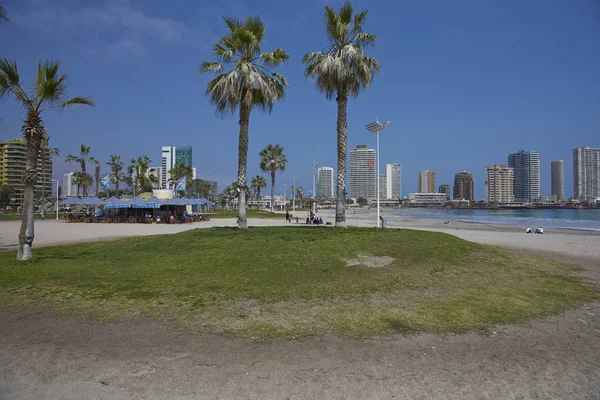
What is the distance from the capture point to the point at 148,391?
3.89 meters

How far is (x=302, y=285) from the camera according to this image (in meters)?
8.95

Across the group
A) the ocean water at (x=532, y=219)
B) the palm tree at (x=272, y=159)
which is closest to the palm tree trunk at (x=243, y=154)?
the ocean water at (x=532, y=219)

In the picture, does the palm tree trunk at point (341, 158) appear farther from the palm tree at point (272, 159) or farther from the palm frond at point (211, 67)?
the palm tree at point (272, 159)

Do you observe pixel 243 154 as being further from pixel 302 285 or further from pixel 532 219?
pixel 532 219

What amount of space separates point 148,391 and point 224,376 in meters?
0.80

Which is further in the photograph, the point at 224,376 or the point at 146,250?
the point at 146,250

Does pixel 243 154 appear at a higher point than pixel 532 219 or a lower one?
higher

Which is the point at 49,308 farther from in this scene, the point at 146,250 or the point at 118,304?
the point at 146,250

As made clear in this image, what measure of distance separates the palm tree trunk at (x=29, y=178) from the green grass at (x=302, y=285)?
627 mm

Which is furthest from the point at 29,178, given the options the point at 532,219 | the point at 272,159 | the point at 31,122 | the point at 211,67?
the point at 532,219

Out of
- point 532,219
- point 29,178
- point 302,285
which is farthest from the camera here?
point 532,219

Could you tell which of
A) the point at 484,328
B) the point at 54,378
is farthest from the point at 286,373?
the point at 484,328

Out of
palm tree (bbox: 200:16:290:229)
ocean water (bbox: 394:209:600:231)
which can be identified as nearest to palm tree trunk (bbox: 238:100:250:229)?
palm tree (bbox: 200:16:290:229)

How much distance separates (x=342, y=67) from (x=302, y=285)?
12020 mm
